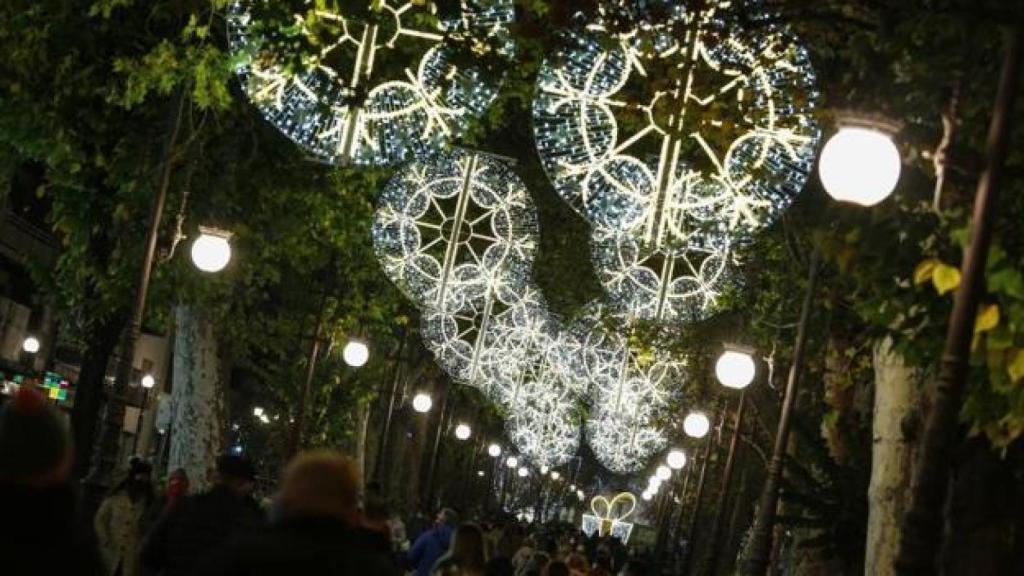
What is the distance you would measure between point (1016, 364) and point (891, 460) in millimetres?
5849

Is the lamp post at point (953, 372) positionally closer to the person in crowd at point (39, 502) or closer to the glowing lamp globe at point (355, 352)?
the person in crowd at point (39, 502)

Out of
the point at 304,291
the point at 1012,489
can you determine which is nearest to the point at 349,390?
the point at 304,291

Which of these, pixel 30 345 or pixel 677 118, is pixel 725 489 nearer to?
pixel 677 118

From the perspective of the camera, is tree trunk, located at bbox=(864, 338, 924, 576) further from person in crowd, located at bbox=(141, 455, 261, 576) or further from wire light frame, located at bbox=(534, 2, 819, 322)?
person in crowd, located at bbox=(141, 455, 261, 576)

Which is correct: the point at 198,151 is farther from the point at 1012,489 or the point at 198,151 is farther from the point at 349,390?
the point at 349,390

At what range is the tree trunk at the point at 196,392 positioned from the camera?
94.2 feet

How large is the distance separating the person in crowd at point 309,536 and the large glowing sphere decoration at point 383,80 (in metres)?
11.8

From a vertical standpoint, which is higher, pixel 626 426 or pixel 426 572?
pixel 626 426

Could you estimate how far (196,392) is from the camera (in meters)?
28.8

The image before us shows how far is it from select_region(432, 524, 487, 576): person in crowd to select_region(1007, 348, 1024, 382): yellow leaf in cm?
475

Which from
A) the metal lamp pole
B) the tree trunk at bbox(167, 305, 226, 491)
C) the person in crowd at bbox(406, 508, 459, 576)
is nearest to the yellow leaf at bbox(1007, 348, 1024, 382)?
the person in crowd at bbox(406, 508, 459, 576)

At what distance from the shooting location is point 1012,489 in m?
13.4

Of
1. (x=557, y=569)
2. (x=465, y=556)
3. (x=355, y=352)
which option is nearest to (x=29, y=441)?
(x=465, y=556)

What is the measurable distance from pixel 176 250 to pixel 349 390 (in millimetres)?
21119
